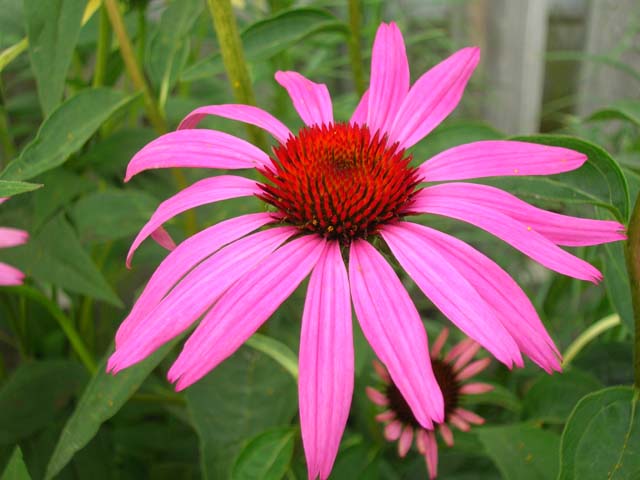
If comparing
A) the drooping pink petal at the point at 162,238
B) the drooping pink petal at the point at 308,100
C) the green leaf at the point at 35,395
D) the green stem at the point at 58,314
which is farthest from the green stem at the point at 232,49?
the green leaf at the point at 35,395

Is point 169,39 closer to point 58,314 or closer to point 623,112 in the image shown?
point 58,314

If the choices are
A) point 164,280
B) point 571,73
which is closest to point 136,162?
point 164,280

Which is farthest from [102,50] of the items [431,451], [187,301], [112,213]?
[431,451]

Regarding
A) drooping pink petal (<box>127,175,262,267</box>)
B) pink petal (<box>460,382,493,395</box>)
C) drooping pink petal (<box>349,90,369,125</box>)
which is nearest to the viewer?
drooping pink petal (<box>127,175,262,267</box>)

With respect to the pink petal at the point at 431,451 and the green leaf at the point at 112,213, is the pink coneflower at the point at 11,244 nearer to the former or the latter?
the green leaf at the point at 112,213

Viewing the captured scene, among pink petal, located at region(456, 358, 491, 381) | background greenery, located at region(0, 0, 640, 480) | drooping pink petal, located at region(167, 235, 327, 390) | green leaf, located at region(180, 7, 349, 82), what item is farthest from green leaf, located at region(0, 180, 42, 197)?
pink petal, located at region(456, 358, 491, 381)

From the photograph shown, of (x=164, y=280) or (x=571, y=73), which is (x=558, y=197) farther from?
(x=571, y=73)

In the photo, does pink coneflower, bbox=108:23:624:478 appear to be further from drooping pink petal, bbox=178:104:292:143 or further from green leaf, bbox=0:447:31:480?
green leaf, bbox=0:447:31:480
